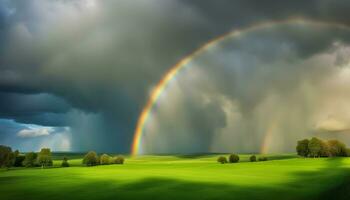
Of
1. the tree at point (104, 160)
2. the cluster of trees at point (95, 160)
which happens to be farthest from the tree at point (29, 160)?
the tree at point (104, 160)

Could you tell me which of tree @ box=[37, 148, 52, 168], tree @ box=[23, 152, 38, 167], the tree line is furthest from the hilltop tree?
tree @ box=[23, 152, 38, 167]

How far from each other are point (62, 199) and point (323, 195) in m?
30.7

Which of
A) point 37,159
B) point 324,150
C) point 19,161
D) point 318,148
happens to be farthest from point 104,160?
point 324,150

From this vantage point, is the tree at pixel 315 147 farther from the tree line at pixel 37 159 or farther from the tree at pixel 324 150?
the tree line at pixel 37 159

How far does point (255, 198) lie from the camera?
4047 cm

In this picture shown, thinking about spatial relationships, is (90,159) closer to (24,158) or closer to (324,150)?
(24,158)

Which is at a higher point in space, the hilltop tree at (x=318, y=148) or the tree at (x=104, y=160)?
the hilltop tree at (x=318, y=148)

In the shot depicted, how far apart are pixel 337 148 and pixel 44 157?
117m

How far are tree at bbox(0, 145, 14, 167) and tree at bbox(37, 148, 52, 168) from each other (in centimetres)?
958

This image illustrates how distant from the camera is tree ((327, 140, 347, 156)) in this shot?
148 m

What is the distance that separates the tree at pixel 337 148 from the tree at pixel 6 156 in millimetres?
124974

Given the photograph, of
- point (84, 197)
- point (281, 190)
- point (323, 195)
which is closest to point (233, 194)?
point (281, 190)

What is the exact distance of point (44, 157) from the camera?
136 m

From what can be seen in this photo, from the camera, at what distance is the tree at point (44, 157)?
13512 centimetres
